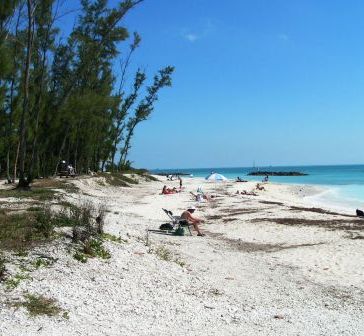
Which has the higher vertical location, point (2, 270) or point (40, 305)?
point (2, 270)

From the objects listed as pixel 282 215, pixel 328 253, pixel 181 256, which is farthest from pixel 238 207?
pixel 181 256

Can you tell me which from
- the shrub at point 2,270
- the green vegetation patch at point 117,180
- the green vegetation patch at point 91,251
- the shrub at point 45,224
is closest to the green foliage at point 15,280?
the shrub at point 2,270

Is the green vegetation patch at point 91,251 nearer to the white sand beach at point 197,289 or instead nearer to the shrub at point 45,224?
the white sand beach at point 197,289

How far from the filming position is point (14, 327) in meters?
6.05

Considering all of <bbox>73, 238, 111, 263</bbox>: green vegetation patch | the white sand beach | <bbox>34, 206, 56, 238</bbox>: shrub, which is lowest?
the white sand beach

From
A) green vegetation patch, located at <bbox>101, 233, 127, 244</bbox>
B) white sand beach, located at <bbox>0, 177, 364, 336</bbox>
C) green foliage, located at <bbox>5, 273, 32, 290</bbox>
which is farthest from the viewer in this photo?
green vegetation patch, located at <bbox>101, 233, 127, 244</bbox>

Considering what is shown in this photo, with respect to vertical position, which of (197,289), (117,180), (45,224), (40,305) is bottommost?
(197,289)

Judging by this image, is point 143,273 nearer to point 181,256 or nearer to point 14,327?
point 181,256

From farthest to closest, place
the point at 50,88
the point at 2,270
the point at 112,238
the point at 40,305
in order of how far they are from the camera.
Result: the point at 50,88 < the point at 112,238 < the point at 2,270 < the point at 40,305

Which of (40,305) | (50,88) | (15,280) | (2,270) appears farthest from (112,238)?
(50,88)

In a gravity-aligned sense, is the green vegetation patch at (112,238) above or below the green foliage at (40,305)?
above

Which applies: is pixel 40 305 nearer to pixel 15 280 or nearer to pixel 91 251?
pixel 15 280

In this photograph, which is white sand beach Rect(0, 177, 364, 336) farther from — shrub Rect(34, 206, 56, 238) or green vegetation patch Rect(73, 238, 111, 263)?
shrub Rect(34, 206, 56, 238)

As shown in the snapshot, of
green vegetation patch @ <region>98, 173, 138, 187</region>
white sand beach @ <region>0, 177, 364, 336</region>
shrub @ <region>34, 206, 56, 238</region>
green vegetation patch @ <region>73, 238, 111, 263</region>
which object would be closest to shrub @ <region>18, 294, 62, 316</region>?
white sand beach @ <region>0, 177, 364, 336</region>
